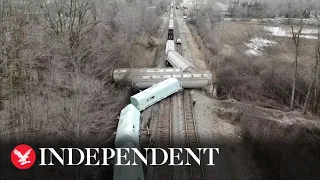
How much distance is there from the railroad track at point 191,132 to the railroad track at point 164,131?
0.91 meters

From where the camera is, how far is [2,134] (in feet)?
40.0

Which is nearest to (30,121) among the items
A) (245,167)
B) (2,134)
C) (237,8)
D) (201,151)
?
(2,134)

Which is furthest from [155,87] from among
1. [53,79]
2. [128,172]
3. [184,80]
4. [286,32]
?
[286,32]

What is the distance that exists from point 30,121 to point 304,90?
17089 millimetres

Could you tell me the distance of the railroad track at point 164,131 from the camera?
11.5 meters

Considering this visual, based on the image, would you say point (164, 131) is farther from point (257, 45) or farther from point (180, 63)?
point (257, 45)

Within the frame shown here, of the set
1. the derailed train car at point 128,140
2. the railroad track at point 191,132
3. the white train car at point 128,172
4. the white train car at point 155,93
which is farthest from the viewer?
the white train car at point 155,93

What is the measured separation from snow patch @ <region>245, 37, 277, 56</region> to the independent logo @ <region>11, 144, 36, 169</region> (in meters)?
28.1

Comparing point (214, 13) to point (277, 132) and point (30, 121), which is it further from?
point (30, 121)

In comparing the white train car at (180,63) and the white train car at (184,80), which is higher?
the white train car at (180,63)

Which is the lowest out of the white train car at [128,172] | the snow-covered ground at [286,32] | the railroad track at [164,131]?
the railroad track at [164,131]

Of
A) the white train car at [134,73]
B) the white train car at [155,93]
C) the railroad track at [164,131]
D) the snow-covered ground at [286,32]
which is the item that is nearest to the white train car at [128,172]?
the railroad track at [164,131]

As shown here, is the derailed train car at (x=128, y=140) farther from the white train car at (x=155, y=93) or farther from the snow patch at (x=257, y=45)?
the snow patch at (x=257, y=45)

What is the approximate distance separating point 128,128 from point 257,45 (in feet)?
98.7
